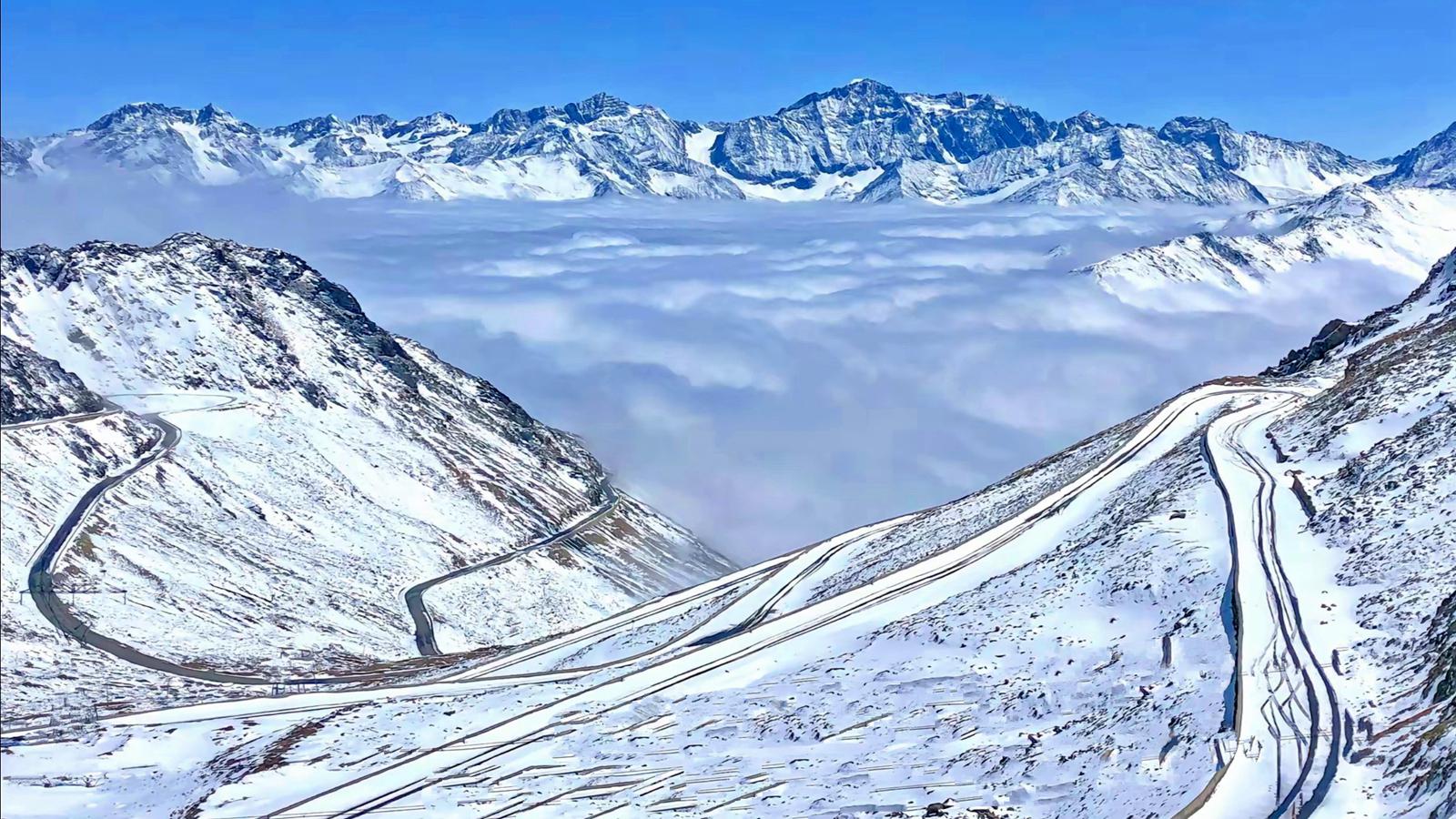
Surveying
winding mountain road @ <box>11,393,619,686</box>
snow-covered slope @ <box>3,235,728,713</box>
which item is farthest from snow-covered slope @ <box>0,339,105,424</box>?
winding mountain road @ <box>11,393,619,686</box>

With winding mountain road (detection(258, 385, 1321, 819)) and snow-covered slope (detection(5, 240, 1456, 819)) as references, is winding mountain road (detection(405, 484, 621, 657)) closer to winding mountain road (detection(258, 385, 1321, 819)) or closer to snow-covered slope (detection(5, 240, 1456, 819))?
winding mountain road (detection(258, 385, 1321, 819))

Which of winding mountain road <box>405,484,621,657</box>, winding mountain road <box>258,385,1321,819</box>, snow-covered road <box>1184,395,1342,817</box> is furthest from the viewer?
winding mountain road <box>405,484,621,657</box>

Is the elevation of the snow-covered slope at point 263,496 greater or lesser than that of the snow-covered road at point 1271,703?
greater

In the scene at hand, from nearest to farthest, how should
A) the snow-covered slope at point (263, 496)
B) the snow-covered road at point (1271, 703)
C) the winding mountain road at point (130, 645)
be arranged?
the snow-covered road at point (1271, 703), the winding mountain road at point (130, 645), the snow-covered slope at point (263, 496)

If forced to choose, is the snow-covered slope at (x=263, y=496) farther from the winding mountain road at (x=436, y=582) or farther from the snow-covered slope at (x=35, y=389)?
the winding mountain road at (x=436, y=582)

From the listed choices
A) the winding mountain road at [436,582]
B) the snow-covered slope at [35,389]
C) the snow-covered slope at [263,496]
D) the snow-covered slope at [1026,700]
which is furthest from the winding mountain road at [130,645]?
the snow-covered slope at [1026,700]
